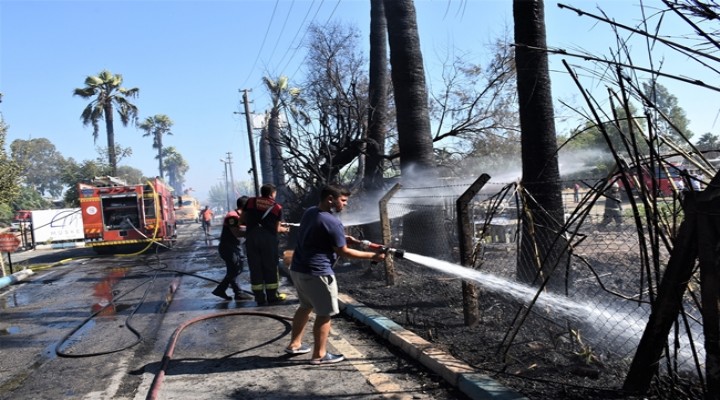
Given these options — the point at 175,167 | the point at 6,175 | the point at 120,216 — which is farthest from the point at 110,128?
the point at 175,167

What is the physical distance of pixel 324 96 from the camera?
1334cm

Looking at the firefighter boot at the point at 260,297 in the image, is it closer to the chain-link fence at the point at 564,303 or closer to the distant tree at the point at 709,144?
the chain-link fence at the point at 564,303

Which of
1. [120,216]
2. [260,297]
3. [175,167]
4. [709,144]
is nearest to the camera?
[260,297]

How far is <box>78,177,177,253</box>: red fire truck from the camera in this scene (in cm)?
1762

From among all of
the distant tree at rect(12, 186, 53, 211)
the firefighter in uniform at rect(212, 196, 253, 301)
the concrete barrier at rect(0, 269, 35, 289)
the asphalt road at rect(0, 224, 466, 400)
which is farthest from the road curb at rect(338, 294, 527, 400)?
the distant tree at rect(12, 186, 53, 211)

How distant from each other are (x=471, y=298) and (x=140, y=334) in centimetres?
379

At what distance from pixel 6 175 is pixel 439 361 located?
13357 mm

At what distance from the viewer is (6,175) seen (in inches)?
520

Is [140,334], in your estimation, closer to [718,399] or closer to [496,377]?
[496,377]

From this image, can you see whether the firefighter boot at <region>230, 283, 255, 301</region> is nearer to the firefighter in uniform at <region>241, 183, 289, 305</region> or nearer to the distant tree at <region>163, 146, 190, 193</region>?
the firefighter in uniform at <region>241, 183, 289, 305</region>

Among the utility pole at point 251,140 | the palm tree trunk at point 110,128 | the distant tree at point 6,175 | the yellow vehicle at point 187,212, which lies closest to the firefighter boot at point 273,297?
the distant tree at point 6,175

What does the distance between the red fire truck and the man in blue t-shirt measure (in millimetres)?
14129

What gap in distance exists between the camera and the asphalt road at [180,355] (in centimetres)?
410

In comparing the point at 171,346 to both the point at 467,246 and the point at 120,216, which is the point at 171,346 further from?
the point at 120,216
